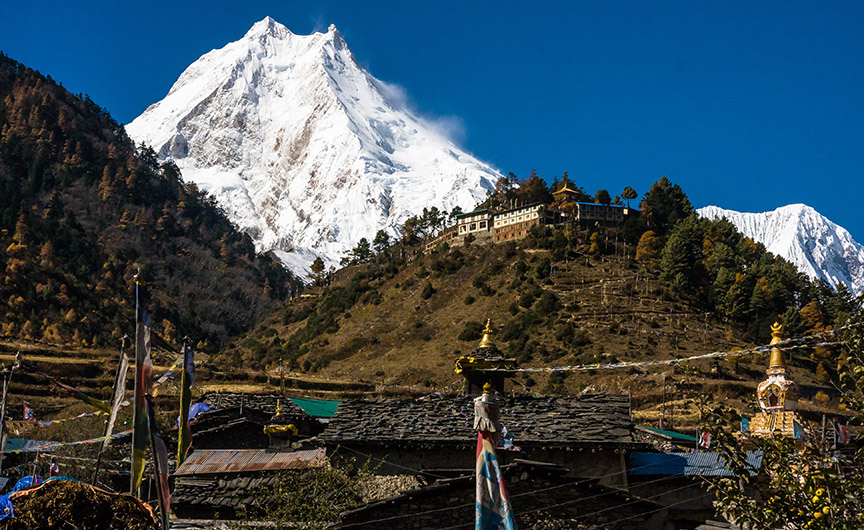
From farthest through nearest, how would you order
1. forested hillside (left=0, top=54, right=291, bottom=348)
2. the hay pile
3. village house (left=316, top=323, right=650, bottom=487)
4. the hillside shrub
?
1. forested hillside (left=0, top=54, right=291, bottom=348)
2. the hillside shrub
3. village house (left=316, top=323, right=650, bottom=487)
4. the hay pile

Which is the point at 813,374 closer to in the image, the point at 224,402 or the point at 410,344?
the point at 410,344

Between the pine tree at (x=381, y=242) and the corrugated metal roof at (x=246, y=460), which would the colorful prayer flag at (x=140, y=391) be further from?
the pine tree at (x=381, y=242)

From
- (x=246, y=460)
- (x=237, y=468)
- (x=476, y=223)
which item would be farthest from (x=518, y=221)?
(x=237, y=468)

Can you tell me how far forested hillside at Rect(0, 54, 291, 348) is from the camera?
12138cm

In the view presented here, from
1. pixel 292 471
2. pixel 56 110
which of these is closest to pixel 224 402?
pixel 292 471

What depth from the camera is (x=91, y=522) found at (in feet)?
30.5

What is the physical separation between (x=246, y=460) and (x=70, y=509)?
15.5 m

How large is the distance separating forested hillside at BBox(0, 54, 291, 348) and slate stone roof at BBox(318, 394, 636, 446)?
3850 inches

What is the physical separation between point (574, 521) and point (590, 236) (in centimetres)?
10401

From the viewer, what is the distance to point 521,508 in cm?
1591

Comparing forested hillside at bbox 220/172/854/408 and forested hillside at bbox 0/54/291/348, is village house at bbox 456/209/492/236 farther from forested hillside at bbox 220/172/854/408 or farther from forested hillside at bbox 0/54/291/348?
forested hillside at bbox 0/54/291/348

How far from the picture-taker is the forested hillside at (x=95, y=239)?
12138 cm

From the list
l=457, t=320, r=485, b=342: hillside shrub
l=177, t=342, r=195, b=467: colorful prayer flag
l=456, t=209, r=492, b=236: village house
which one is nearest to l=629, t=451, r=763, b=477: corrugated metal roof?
l=177, t=342, r=195, b=467: colorful prayer flag

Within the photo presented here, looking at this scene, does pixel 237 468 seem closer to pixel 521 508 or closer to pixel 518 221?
pixel 521 508
